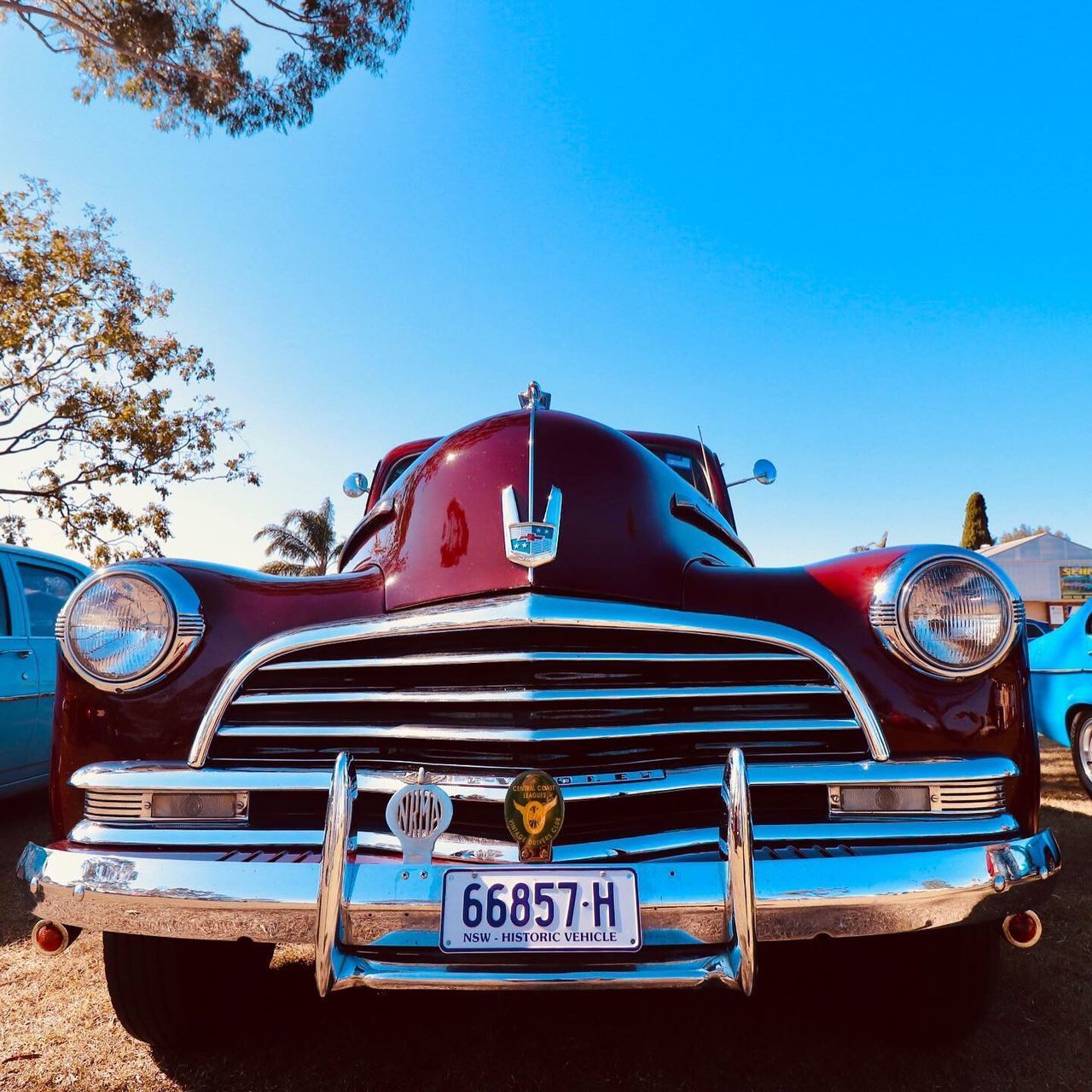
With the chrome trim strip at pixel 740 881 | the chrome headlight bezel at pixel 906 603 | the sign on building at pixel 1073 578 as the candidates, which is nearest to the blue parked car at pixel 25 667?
the chrome trim strip at pixel 740 881

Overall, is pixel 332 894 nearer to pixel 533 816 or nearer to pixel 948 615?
pixel 533 816

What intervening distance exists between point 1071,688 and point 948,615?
407 cm

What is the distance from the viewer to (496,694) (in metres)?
1.58

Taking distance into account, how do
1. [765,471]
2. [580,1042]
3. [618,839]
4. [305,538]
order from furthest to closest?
[305,538] < [765,471] < [580,1042] < [618,839]

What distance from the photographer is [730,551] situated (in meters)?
2.63

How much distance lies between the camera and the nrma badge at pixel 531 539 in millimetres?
1708

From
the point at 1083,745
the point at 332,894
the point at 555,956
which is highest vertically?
the point at 332,894

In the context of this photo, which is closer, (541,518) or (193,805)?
(193,805)

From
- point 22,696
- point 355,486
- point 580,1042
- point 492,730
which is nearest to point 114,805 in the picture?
point 492,730

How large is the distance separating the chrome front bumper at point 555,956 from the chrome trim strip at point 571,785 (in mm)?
98

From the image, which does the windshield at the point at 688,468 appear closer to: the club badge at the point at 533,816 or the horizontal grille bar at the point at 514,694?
the horizontal grille bar at the point at 514,694

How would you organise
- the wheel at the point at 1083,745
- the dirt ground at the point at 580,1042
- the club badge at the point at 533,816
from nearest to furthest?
the club badge at the point at 533,816 → the dirt ground at the point at 580,1042 → the wheel at the point at 1083,745

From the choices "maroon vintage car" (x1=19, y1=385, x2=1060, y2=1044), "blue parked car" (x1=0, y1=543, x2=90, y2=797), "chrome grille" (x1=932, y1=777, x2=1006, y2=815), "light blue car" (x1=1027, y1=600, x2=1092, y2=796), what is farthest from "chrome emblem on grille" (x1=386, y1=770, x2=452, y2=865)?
"light blue car" (x1=1027, y1=600, x2=1092, y2=796)

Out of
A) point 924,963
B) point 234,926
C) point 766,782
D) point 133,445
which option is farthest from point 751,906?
point 133,445
